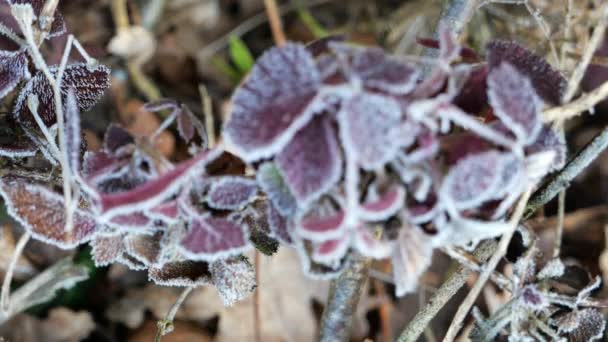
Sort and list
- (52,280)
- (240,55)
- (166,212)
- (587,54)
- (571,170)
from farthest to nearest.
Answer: (240,55)
(52,280)
(571,170)
(587,54)
(166,212)

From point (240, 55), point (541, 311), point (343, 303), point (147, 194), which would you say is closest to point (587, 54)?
point (541, 311)

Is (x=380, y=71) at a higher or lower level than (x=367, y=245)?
higher

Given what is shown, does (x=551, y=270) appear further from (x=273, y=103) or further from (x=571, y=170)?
(x=273, y=103)

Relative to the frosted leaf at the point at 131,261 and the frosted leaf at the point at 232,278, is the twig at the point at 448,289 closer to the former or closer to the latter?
the frosted leaf at the point at 232,278

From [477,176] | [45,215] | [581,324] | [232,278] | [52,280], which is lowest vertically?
[52,280]

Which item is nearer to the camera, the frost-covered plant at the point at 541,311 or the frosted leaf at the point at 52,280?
the frost-covered plant at the point at 541,311

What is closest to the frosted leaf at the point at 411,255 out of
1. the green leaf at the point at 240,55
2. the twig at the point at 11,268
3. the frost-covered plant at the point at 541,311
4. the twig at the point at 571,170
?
the frost-covered plant at the point at 541,311

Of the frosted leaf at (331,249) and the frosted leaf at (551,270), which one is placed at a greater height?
the frosted leaf at (331,249)

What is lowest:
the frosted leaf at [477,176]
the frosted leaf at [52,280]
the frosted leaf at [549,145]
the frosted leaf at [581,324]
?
the frosted leaf at [52,280]
